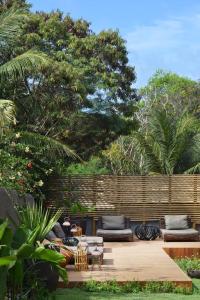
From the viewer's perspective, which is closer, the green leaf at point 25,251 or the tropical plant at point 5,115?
the green leaf at point 25,251

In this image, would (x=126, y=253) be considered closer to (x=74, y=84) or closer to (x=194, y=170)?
(x=74, y=84)

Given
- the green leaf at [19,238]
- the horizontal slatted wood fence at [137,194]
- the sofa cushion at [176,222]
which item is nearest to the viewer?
the green leaf at [19,238]

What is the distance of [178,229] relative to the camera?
16.1 meters

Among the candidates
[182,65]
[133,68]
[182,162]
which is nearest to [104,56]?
[133,68]

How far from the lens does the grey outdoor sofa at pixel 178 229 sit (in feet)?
51.0

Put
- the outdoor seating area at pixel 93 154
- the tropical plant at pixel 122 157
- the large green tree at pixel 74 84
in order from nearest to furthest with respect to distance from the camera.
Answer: the outdoor seating area at pixel 93 154 → the large green tree at pixel 74 84 → the tropical plant at pixel 122 157

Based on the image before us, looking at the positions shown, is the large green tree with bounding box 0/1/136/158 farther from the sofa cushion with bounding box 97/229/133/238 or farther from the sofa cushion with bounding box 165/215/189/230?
the sofa cushion with bounding box 165/215/189/230

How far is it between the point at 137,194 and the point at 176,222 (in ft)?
6.34

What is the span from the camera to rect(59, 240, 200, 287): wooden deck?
30.6 feet

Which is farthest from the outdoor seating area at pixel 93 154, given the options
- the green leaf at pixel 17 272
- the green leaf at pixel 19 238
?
the green leaf at pixel 17 272

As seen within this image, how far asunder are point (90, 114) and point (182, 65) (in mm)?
30014

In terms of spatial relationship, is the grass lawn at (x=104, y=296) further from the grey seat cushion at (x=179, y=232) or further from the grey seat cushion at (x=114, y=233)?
the grey seat cushion at (x=179, y=232)

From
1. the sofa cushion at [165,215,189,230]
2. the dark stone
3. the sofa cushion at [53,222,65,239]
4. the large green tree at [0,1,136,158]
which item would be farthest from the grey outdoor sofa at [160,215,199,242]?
the large green tree at [0,1,136,158]

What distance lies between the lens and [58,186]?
1738cm
